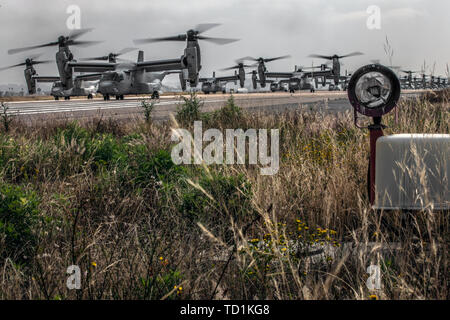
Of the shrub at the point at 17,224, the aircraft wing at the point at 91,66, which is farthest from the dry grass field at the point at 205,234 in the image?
the aircraft wing at the point at 91,66

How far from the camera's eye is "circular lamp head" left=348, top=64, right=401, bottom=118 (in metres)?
3.08

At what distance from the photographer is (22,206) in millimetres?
3047

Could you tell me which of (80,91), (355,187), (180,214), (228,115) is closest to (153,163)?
(180,214)

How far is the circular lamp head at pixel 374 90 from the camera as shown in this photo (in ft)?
10.1

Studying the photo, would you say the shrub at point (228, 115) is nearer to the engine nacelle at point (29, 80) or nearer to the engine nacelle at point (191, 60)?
the engine nacelle at point (191, 60)

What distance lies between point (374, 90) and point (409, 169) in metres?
0.71

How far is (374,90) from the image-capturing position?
314cm

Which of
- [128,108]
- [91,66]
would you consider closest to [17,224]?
[128,108]

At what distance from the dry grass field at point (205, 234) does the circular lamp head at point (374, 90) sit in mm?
788
